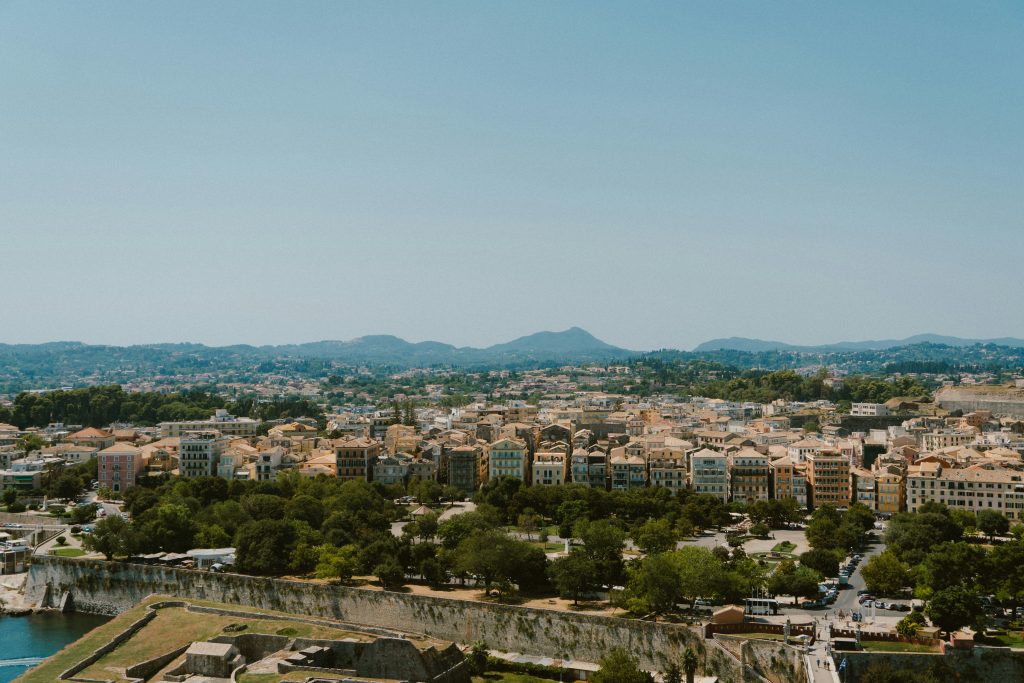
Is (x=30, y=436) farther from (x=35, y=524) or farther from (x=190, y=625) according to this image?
(x=190, y=625)

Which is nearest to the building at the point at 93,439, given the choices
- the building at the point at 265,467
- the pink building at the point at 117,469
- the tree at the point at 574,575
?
the pink building at the point at 117,469

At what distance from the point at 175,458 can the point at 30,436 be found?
13078 millimetres

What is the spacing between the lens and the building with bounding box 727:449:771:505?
4103cm

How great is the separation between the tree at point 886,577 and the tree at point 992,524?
7486 millimetres

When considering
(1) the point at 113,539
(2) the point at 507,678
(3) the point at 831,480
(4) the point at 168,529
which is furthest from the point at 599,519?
(1) the point at 113,539

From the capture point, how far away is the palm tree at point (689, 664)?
23.2 meters

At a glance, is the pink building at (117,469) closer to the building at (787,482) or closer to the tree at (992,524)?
the building at (787,482)

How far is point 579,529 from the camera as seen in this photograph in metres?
32.4

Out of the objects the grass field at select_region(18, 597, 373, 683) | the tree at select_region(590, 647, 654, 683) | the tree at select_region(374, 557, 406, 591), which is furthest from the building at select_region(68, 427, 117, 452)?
the tree at select_region(590, 647, 654, 683)

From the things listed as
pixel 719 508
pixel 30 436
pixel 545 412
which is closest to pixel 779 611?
pixel 719 508

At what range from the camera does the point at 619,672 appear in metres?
21.9

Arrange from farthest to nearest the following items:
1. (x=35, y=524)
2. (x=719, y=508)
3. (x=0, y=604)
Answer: (x=35, y=524) → (x=719, y=508) → (x=0, y=604)

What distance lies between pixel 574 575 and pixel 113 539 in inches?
630

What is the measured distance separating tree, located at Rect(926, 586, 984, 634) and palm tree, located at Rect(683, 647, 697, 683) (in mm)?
5571
